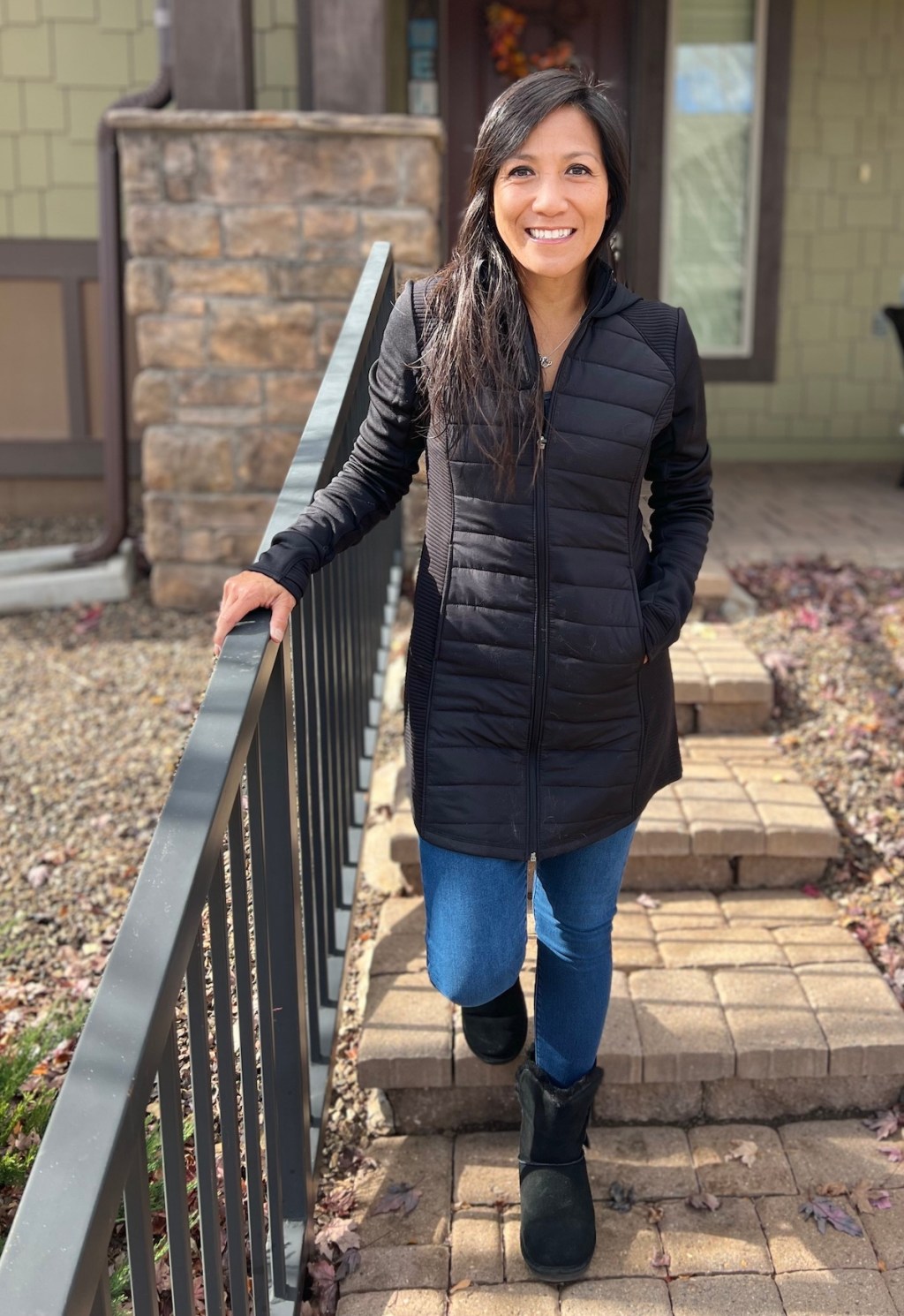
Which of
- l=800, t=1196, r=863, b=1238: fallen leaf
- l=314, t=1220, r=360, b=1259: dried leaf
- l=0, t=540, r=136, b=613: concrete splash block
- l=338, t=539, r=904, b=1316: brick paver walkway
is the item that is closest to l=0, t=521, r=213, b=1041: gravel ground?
l=0, t=540, r=136, b=613: concrete splash block

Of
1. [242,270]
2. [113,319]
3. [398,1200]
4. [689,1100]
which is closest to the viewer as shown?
[398,1200]

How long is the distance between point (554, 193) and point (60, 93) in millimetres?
5132

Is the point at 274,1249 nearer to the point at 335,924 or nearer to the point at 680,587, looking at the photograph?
the point at 335,924

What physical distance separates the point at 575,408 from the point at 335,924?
1095 millimetres

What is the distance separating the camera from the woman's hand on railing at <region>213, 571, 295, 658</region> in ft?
5.24

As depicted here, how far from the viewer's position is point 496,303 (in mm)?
1682

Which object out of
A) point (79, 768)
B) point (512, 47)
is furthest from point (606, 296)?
point (512, 47)

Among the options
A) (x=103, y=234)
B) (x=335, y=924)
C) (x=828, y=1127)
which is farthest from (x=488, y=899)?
(x=103, y=234)

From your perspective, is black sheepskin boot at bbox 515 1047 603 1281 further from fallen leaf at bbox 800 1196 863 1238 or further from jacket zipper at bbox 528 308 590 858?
jacket zipper at bbox 528 308 590 858

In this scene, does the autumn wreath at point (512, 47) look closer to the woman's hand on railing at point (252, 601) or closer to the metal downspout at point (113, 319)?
Result: the metal downspout at point (113, 319)

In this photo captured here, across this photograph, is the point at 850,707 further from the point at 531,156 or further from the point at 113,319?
the point at 113,319

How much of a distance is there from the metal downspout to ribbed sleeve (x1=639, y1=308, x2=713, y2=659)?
3.74 metres

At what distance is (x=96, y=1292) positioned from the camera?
952 mm

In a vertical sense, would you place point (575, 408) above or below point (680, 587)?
above
